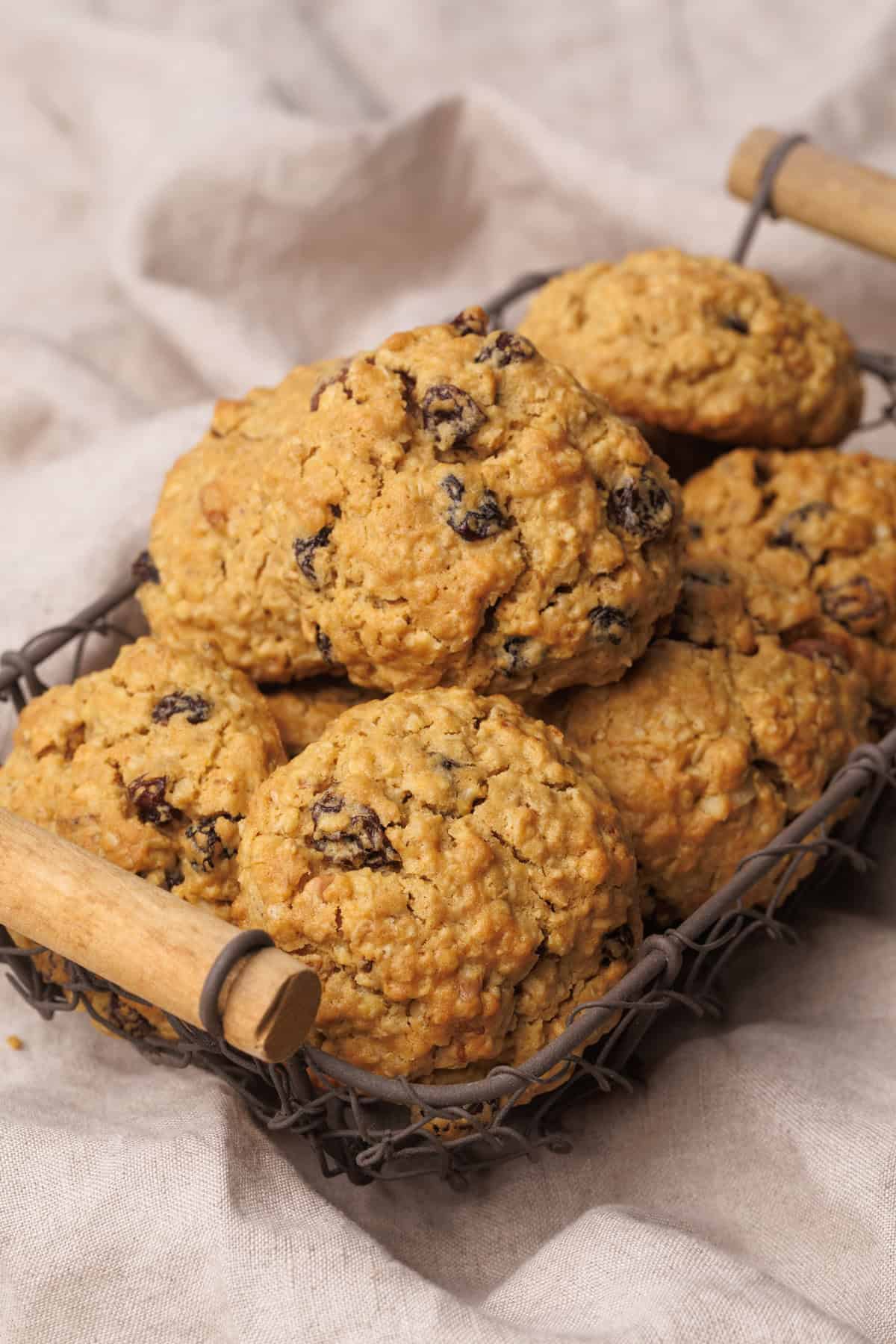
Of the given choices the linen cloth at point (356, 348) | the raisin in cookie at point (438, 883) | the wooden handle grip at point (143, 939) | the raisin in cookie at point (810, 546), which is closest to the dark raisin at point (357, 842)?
the raisin in cookie at point (438, 883)

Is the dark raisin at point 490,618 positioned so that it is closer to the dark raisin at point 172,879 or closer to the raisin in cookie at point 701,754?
the raisin in cookie at point 701,754

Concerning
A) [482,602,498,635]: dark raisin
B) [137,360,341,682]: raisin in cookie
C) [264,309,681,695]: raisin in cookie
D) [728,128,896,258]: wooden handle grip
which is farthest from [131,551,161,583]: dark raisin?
[728,128,896,258]: wooden handle grip

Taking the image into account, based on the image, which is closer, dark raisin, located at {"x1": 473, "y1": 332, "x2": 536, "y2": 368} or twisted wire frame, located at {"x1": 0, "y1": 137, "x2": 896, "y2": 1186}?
twisted wire frame, located at {"x1": 0, "y1": 137, "x2": 896, "y2": 1186}

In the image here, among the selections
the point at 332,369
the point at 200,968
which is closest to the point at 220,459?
the point at 332,369

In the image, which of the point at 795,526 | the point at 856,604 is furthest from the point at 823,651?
the point at 795,526

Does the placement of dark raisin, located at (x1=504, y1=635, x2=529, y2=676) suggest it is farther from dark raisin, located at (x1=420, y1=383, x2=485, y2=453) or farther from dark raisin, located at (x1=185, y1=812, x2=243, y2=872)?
dark raisin, located at (x1=185, y1=812, x2=243, y2=872)

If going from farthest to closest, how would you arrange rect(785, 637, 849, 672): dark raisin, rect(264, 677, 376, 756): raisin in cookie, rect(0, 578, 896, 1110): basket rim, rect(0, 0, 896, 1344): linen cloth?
rect(785, 637, 849, 672): dark raisin, rect(264, 677, 376, 756): raisin in cookie, rect(0, 0, 896, 1344): linen cloth, rect(0, 578, 896, 1110): basket rim

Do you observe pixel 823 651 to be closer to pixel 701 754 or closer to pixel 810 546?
pixel 810 546
